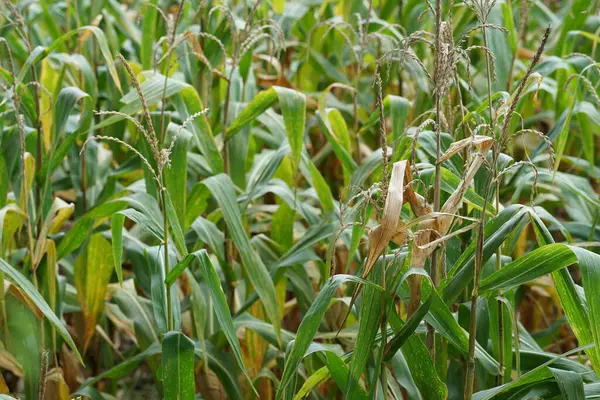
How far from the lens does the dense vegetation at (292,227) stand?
3.51 ft

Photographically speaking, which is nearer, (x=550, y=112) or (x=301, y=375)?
(x=301, y=375)

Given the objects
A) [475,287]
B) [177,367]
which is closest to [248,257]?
[177,367]

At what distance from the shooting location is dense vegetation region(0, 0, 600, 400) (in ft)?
3.51

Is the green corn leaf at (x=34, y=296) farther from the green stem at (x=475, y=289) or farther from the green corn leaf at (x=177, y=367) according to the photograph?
the green stem at (x=475, y=289)

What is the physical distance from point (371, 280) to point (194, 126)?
0.59 meters

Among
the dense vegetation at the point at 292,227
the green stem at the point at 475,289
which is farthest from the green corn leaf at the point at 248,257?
the green stem at the point at 475,289

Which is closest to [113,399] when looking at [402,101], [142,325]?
[142,325]

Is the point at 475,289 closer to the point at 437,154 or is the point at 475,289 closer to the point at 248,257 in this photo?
the point at 437,154

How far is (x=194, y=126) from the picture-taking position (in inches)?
61.2

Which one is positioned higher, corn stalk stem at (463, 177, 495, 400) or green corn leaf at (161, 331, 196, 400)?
corn stalk stem at (463, 177, 495, 400)

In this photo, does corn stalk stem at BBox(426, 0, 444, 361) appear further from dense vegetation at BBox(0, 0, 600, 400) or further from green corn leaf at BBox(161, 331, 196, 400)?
green corn leaf at BBox(161, 331, 196, 400)

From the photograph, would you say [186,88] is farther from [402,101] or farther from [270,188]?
[402,101]

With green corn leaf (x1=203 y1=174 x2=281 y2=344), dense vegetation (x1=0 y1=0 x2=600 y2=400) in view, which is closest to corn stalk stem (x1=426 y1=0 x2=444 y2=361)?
dense vegetation (x1=0 y1=0 x2=600 y2=400)

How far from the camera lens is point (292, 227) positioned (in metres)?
1.72
